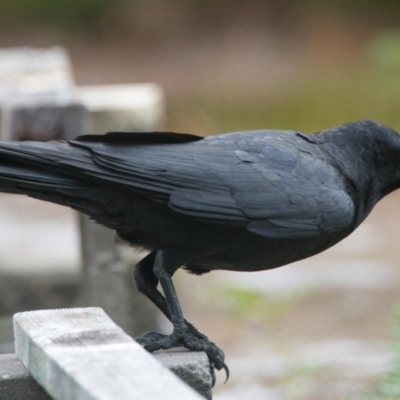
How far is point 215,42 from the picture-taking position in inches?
907

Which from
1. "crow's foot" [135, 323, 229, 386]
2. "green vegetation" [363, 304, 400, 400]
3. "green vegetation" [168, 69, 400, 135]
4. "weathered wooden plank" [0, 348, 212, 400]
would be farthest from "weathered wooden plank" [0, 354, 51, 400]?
"green vegetation" [168, 69, 400, 135]

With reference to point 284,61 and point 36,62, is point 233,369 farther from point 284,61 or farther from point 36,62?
point 284,61

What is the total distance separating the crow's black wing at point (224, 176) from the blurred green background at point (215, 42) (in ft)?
44.6

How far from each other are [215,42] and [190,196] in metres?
20.7

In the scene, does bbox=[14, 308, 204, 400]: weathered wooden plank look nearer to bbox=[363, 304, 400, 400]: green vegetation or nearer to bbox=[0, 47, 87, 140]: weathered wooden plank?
bbox=[363, 304, 400, 400]: green vegetation

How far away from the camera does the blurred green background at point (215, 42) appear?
18.4m

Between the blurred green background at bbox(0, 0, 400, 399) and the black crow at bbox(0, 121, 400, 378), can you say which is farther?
the blurred green background at bbox(0, 0, 400, 399)

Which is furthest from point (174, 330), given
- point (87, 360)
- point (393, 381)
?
point (393, 381)

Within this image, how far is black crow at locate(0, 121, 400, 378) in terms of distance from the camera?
274 cm

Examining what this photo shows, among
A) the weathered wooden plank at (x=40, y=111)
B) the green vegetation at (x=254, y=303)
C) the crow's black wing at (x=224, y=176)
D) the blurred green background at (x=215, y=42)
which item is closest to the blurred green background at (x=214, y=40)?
the blurred green background at (x=215, y=42)

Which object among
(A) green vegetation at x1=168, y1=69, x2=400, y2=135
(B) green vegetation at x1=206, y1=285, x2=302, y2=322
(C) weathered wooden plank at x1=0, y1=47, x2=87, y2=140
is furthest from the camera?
(A) green vegetation at x1=168, y1=69, x2=400, y2=135

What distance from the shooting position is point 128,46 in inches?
914

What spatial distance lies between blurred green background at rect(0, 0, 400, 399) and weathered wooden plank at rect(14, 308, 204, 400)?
557 inches

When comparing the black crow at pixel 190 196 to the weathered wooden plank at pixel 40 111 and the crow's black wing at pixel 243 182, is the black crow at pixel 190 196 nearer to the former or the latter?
the crow's black wing at pixel 243 182
